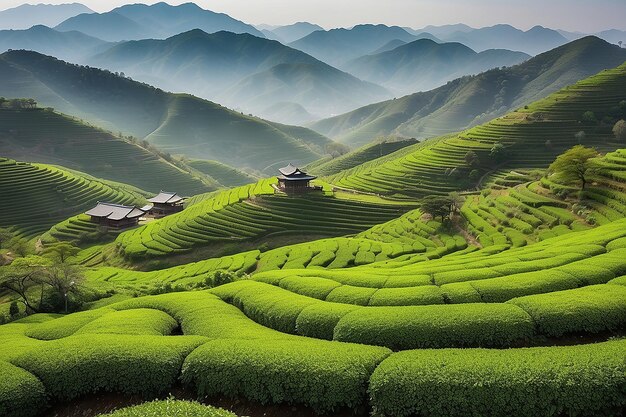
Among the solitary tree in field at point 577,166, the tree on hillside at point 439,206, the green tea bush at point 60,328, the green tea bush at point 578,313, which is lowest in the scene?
the green tea bush at point 60,328

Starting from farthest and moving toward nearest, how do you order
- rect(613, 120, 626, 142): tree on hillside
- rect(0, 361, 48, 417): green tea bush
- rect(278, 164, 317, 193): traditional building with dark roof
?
1. rect(613, 120, 626, 142): tree on hillside
2. rect(278, 164, 317, 193): traditional building with dark roof
3. rect(0, 361, 48, 417): green tea bush

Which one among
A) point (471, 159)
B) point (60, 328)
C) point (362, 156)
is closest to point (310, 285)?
point (60, 328)

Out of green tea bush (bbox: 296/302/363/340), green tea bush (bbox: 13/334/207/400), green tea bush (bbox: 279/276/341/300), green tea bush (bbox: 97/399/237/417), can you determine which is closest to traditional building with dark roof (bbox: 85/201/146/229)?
green tea bush (bbox: 279/276/341/300)

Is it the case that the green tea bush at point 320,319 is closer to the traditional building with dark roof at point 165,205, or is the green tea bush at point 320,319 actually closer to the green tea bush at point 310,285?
the green tea bush at point 310,285

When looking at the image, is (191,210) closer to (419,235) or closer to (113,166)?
(419,235)

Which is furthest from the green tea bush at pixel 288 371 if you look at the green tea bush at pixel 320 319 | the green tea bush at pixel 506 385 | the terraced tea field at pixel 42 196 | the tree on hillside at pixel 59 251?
the terraced tea field at pixel 42 196

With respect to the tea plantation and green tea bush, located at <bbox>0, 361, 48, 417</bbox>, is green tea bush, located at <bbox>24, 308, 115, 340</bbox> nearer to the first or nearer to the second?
the tea plantation
